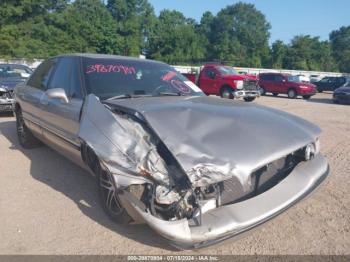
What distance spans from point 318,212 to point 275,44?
68.4 m

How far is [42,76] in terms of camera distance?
5121mm

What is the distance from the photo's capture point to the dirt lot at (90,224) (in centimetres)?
282

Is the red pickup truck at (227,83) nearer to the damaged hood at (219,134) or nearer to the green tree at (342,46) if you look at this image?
the damaged hood at (219,134)

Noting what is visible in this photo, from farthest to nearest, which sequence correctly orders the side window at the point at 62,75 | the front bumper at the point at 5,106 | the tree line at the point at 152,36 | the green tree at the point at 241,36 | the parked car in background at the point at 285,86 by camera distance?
the green tree at the point at 241,36 → the tree line at the point at 152,36 → the parked car in background at the point at 285,86 → the front bumper at the point at 5,106 → the side window at the point at 62,75

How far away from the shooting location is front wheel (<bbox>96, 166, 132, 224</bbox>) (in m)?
2.99

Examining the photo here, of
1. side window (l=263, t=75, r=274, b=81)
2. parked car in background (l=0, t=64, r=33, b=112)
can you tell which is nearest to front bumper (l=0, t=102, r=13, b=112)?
parked car in background (l=0, t=64, r=33, b=112)

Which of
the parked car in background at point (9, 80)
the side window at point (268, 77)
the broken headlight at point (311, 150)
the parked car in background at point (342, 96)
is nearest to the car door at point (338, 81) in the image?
the side window at point (268, 77)

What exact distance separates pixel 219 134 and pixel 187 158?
0.44 m

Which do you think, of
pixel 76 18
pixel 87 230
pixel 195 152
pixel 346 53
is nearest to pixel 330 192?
pixel 195 152

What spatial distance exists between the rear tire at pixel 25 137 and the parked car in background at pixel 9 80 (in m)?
3.55

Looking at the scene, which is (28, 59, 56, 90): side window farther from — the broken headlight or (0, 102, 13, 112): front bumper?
(0, 102, 13, 112): front bumper

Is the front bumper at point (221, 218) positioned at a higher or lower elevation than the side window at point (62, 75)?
lower

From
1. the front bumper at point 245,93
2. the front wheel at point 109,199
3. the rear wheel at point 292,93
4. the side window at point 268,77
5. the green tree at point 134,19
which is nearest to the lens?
the front wheel at point 109,199

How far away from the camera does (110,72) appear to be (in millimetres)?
3971
